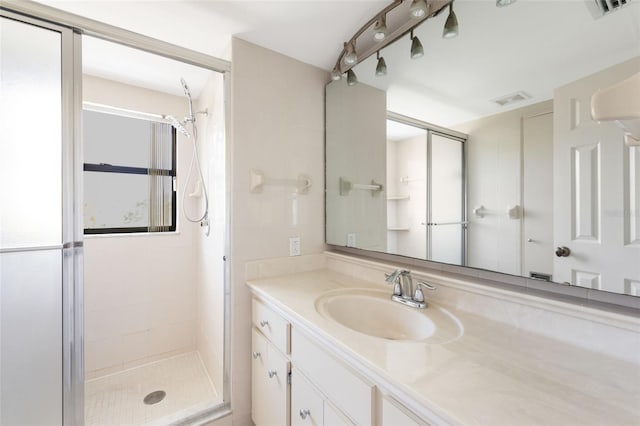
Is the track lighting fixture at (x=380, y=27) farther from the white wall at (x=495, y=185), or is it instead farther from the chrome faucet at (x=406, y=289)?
the chrome faucet at (x=406, y=289)

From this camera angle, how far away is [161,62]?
177 centimetres

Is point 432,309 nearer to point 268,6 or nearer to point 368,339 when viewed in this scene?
point 368,339

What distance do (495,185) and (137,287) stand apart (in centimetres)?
265

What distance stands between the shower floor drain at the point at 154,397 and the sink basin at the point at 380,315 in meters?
1.58

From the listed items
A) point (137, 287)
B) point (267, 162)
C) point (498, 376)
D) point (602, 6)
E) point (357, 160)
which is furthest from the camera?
point (137, 287)

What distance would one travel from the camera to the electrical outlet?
165cm

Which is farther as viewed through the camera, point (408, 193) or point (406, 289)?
point (408, 193)

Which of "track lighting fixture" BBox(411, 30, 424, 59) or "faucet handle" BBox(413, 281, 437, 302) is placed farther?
"track lighting fixture" BBox(411, 30, 424, 59)

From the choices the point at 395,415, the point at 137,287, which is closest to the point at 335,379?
the point at 395,415

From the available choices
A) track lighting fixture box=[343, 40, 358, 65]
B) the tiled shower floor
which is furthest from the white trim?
the tiled shower floor

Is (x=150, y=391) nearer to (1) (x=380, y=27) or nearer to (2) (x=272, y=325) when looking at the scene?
(2) (x=272, y=325)

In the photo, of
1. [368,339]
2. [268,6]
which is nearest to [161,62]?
[268,6]

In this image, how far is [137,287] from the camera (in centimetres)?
→ 217

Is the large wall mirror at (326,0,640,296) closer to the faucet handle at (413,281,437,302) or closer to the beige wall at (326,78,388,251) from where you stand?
the beige wall at (326,78,388,251)
